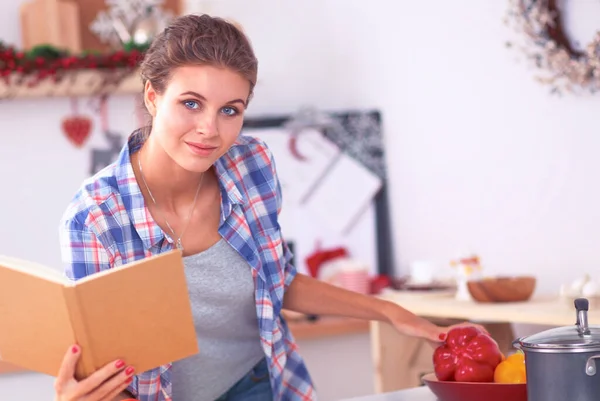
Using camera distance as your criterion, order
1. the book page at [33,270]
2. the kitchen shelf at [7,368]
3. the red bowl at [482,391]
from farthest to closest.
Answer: the kitchen shelf at [7,368]
the red bowl at [482,391]
the book page at [33,270]

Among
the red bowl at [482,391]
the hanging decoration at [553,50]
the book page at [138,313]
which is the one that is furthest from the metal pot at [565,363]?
the hanging decoration at [553,50]

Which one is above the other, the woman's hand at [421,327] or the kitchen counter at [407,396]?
the woman's hand at [421,327]

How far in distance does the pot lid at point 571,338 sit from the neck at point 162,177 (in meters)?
0.82

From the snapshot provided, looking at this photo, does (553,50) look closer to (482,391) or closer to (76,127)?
(482,391)

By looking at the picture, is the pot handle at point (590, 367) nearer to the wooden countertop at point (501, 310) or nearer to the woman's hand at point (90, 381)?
the woman's hand at point (90, 381)

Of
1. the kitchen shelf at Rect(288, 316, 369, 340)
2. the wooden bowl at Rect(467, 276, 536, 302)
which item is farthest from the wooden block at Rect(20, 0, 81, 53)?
the wooden bowl at Rect(467, 276, 536, 302)

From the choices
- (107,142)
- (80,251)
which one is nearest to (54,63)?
(107,142)

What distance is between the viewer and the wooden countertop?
8.72 ft

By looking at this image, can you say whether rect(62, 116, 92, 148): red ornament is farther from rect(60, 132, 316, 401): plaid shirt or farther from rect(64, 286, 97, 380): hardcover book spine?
rect(64, 286, 97, 380): hardcover book spine

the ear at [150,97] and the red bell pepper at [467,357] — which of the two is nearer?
the red bell pepper at [467,357]

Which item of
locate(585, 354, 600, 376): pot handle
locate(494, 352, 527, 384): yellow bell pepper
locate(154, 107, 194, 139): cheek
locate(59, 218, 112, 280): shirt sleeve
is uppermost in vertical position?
locate(154, 107, 194, 139): cheek

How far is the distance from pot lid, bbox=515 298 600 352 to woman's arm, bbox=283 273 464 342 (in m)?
0.43

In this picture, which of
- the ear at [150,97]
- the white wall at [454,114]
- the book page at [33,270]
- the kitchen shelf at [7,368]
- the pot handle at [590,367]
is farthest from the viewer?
the kitchen shelf at [7,368]

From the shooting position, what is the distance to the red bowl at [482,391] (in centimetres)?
160
